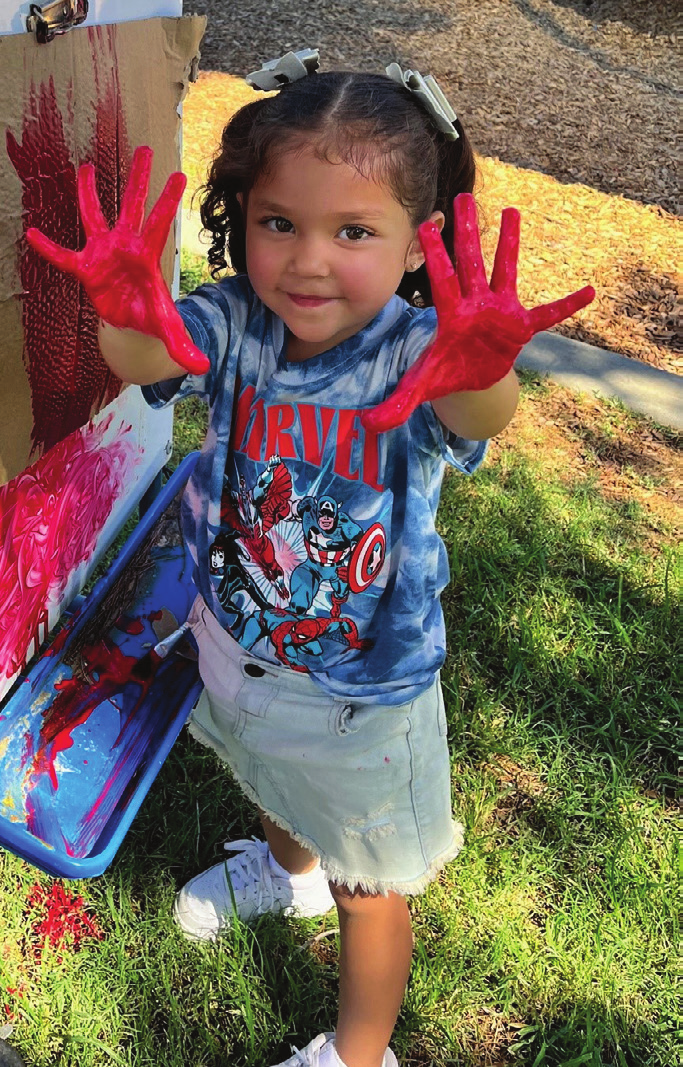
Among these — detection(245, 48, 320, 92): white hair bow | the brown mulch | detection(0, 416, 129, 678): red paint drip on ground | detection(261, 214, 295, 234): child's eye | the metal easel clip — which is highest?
the metal easel clip

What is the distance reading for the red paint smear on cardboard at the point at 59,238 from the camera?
133 cm

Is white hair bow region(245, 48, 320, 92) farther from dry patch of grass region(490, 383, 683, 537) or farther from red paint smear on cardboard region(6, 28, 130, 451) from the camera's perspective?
dry patch of grass region(490, 383, 683, 537)

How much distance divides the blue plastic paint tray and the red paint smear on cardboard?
446 millimetres

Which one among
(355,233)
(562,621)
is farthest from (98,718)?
(562,621)

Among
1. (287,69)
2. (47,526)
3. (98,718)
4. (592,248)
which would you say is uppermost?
(287,69)

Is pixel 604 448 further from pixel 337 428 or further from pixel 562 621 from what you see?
pixel 337 428

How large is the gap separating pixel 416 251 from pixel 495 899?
1.33 meters

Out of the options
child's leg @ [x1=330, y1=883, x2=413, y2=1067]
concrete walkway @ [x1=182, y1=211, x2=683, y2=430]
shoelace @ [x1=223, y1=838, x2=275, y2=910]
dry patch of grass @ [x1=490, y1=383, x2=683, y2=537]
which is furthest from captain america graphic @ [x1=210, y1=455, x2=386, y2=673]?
concrete walkway @ [x1=182, y1=211, x2=683, y2=430]

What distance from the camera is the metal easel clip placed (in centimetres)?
124

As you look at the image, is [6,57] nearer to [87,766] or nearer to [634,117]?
[87,766]

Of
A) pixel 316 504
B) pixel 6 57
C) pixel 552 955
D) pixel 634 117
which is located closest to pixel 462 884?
pixel 552 955

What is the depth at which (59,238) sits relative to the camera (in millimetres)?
1455

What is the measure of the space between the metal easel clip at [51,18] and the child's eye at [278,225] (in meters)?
0.40

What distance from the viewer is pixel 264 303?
132 cm
